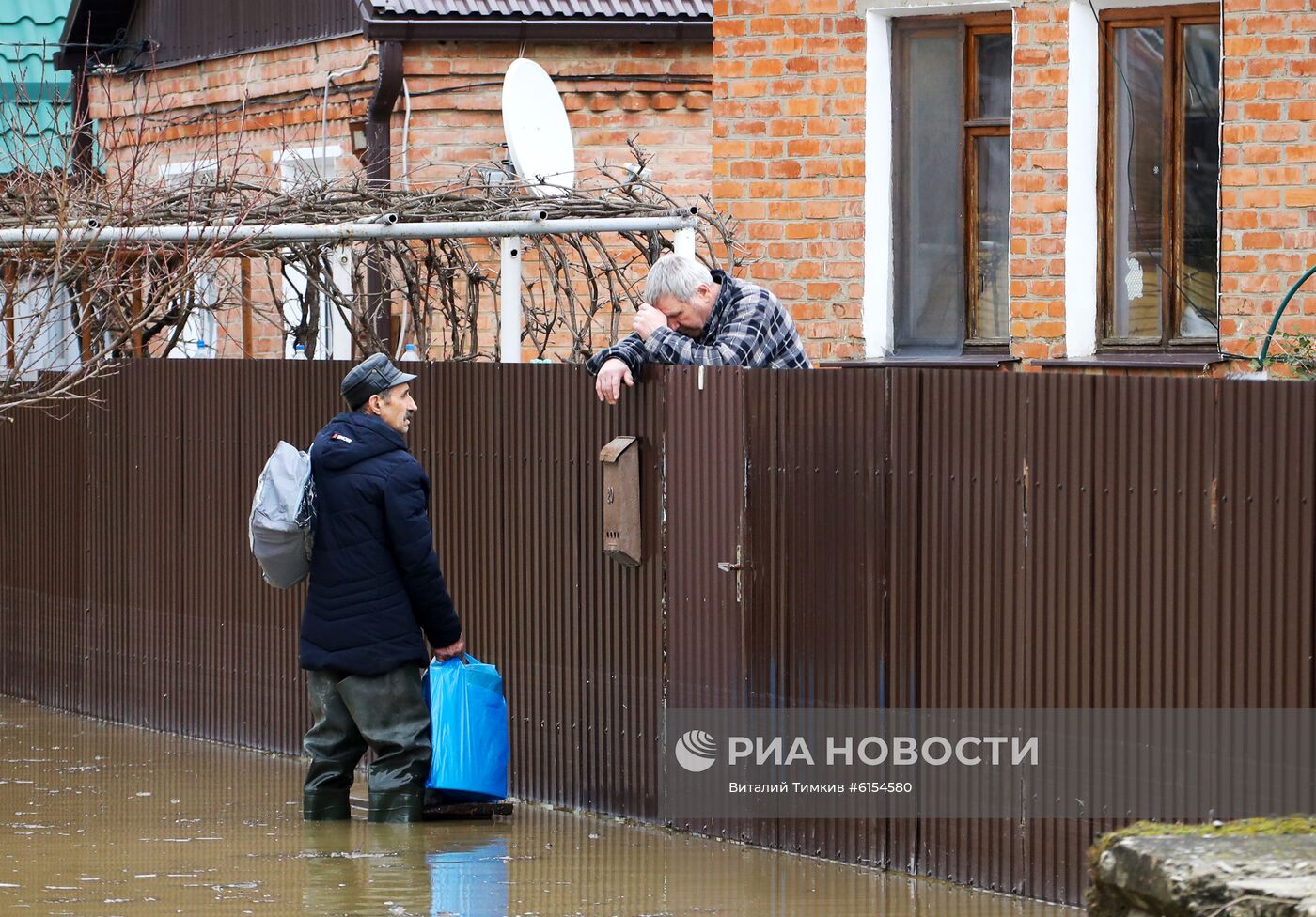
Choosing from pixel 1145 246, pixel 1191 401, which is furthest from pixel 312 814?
pixel 1145 246

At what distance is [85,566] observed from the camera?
12133 mm

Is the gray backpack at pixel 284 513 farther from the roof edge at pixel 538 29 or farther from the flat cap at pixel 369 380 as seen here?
the roof edge at pixel 538 29

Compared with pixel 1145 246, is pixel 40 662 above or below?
below

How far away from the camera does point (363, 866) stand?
26.3 ft

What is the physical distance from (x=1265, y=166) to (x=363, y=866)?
5.12m

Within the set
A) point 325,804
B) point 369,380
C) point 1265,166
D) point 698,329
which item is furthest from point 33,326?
point 1265,166

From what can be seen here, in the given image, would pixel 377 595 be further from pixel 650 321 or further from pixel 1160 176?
pixel 1160 176

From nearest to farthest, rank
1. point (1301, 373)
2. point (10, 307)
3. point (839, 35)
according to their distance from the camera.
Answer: point (1301, 373), point (10, 307), point (839, 35)

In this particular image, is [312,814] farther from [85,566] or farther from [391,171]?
[391,171]

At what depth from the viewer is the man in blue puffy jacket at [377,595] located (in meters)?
8.61

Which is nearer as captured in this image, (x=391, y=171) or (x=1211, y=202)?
(x=1211, y=202)

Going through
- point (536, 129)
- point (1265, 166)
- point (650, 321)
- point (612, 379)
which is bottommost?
point (612, 379)

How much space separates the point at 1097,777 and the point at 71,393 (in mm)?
6886

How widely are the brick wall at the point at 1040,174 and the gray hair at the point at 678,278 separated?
2.90 metres
